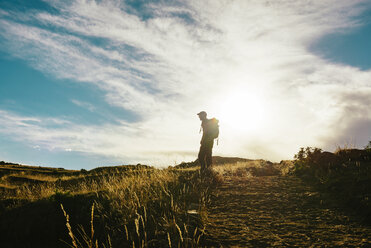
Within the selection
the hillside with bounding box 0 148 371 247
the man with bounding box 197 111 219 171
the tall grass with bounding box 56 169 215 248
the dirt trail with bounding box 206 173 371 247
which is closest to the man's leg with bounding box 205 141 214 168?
the man with bounding box 197 111 219 171

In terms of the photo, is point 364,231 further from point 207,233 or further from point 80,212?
point 80,212

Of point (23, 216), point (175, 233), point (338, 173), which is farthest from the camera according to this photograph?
point (338, 173)

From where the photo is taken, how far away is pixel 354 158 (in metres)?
9.85

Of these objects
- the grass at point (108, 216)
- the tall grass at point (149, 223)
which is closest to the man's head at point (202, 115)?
the grass at point (108, 216)

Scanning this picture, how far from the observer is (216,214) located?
5582 mm

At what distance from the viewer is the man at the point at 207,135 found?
1295 cm

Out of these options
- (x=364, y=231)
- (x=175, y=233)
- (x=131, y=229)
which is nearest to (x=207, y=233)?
(x=175, y=233)

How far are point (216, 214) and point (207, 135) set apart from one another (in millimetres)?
7528

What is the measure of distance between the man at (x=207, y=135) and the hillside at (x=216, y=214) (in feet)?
12.4

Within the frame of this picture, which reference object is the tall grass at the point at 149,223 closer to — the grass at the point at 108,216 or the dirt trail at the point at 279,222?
the grass at the point at 108,216

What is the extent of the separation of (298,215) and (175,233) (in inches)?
112

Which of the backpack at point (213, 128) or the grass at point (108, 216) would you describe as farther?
the backpack at point (213, 128)

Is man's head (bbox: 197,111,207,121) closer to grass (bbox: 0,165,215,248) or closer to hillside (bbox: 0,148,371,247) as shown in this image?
hillside (bbox: 0,148,371,247)

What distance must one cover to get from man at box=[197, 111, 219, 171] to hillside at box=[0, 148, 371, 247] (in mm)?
3783
